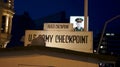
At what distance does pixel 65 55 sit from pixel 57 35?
21.4 ft

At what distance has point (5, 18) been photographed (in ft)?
138

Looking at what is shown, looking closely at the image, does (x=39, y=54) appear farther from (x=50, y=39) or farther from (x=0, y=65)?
(x=50, y=39)

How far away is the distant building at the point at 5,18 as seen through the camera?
1592 inches

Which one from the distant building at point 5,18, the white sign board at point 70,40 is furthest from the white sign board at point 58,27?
the distant building at point 5,18

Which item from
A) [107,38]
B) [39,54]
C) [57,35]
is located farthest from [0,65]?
[107,38]

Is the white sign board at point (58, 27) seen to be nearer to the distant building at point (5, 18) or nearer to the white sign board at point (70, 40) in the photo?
the white sign board at point (70, 40)

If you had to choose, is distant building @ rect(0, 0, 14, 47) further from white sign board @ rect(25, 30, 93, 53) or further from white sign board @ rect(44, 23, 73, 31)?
white sign board @ rect(25, 30, 93, 53)

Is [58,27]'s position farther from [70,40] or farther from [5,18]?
[5,18]

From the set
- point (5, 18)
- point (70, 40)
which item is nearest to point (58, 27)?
point (70, 40)

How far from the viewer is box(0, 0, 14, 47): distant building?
4044 cm

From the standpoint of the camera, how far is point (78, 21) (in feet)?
99.5

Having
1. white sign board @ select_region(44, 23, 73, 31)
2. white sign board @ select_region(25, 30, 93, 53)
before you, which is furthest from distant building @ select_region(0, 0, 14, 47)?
white sign board @ select_region(25, 30, 93, 53)

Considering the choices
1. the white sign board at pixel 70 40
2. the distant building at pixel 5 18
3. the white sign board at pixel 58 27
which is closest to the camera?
the white sign board at pixel 70 40

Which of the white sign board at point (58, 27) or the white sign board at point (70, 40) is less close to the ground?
the white sign board at point (58, 27)
